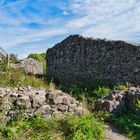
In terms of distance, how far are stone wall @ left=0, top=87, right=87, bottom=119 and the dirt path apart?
2.70 feet

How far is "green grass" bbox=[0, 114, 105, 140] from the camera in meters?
11.4

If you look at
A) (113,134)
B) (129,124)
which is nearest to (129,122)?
(129,124)

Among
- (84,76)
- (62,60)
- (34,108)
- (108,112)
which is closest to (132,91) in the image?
(108,112)

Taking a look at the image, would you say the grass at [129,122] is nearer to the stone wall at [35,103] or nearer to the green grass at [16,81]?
the stone wall at [35,103]

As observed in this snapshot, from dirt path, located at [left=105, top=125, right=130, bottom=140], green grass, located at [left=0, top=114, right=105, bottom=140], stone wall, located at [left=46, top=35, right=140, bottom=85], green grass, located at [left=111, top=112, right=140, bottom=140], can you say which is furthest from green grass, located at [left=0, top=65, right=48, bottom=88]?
green grass, located at [left=0, top=114, right=105, bottom=140]

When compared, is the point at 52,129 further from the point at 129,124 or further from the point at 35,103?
the point at 129,124

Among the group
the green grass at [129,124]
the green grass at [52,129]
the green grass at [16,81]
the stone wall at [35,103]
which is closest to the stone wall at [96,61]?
the green grass at [16,81]

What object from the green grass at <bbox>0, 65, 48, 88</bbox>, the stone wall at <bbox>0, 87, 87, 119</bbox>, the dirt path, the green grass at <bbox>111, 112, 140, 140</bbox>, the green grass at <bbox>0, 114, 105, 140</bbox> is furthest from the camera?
the green grass at <bbox>0, 65, 48, 88</bbox>

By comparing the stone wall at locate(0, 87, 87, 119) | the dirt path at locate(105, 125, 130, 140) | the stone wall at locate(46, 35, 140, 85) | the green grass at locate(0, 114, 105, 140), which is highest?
the stone wall at locate(46, 35, 140, 85)

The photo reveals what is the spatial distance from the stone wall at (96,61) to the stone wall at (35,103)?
7388mm

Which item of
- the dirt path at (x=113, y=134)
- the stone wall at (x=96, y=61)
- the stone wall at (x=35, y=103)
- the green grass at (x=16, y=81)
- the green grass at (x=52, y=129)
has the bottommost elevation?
the dirt path at (x=113, y=134)

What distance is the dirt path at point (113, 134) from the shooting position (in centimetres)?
1253

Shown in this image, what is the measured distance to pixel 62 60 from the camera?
24.6 m

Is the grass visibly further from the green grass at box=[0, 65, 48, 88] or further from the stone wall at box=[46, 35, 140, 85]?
the stone wall at box=[46, 35, 140, 85]
